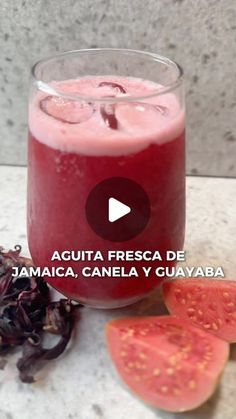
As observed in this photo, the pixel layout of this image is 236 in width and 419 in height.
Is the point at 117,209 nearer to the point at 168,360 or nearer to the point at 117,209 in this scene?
the point at 117,209

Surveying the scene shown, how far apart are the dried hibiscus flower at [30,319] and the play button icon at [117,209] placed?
0.14m

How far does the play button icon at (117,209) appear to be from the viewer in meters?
0.64

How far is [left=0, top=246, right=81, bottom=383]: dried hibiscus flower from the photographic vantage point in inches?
26.9

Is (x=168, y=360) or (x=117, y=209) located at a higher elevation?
(x=117, y=209)

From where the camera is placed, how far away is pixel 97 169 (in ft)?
2.08

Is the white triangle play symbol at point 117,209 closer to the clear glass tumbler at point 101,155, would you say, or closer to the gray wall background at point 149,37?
the clear glass tumbler at point 101,155

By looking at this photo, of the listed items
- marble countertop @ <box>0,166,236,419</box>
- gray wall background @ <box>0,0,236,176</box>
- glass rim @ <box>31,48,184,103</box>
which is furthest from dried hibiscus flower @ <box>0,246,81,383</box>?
gray wall background @ <box>0,0,236,176</box>

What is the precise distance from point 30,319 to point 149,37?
1.78ft

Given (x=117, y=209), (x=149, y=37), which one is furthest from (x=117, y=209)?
(x=149, y=37)

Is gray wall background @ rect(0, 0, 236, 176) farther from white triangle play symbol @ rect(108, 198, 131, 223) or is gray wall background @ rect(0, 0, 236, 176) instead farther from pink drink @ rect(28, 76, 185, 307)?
white triangle play symbol @ rect(108, 198, 131, 223)

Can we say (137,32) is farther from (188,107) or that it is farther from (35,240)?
(35,240)

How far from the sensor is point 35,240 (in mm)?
731

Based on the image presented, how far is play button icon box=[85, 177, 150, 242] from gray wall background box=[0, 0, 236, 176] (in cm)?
44

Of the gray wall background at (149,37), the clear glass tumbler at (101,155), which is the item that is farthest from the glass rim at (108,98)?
the gray wall background at (149,37)
